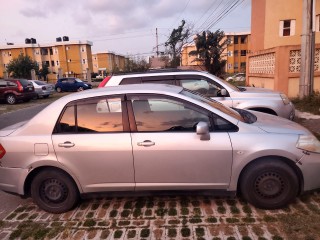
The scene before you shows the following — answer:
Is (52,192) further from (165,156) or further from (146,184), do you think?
(165,156)

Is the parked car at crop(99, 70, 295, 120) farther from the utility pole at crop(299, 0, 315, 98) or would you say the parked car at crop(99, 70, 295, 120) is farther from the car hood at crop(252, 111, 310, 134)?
the utility pole at crop(299, 0, 315, 98)

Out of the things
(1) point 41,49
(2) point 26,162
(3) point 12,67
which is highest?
(1) point 41,49

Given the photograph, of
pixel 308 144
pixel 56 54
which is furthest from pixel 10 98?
pixel 56 54

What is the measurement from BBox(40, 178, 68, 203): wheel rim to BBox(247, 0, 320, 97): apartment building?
1164cm

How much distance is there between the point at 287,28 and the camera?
58.7 feet

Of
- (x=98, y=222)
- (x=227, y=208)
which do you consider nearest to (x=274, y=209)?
(x=227, y=208)

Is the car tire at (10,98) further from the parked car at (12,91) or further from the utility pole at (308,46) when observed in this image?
the utility pole at (308,46)

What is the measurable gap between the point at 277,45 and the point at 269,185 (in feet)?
55.4

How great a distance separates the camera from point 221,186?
3.49 meters

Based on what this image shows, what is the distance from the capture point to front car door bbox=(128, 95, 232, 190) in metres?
3.38

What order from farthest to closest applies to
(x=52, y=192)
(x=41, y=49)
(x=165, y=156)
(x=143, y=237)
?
1. (x=41, y=49)
2. (x=52, y=192)
3. (x=165, y=156)
4. (x=143, y=237)

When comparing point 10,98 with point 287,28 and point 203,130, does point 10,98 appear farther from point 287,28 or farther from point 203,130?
point 287,28

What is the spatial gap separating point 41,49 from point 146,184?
6615 centimetres

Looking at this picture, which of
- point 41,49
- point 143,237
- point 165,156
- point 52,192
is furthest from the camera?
point 41,49
